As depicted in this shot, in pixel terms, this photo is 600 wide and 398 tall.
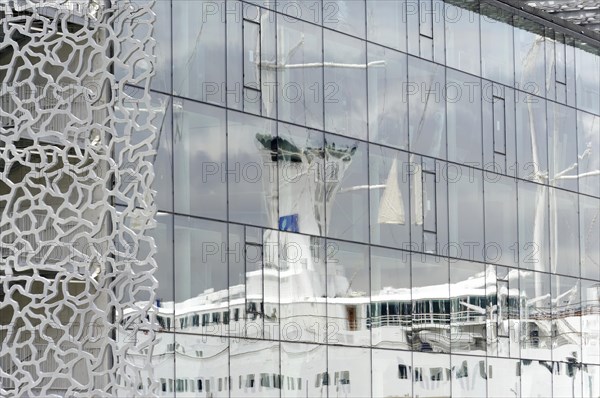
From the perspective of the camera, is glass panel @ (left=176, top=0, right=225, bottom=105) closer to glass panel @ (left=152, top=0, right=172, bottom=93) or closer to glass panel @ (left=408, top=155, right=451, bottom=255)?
glass panel @ (left=152, top=0, right=172, bottom=93)

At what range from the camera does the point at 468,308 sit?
29.5 meters

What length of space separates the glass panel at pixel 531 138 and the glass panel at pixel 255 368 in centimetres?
954

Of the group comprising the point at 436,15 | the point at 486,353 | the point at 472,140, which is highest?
the point at 436,15

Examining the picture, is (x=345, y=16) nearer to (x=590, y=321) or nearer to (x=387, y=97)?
(x=387, y=97)

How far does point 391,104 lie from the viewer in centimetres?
2786

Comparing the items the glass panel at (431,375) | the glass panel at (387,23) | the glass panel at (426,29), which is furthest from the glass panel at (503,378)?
the glass panel at (387,23)

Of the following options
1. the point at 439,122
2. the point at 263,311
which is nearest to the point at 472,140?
the point at 439,122

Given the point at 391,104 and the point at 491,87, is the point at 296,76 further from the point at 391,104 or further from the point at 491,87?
the point at 491,87

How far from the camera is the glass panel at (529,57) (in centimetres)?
3178

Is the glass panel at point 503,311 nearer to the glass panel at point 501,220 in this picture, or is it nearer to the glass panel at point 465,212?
the glass panel at point 501,220

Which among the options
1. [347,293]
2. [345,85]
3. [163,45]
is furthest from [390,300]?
[163,45]

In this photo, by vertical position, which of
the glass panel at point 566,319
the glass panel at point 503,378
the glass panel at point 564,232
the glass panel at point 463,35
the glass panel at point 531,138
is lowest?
the glass panel at point 503,378

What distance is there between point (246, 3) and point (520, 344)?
34.9 feet

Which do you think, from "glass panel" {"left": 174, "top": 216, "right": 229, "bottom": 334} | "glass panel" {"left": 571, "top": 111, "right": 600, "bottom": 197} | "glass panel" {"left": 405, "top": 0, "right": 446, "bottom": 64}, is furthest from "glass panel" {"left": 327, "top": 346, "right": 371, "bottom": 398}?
"glass panel" {"left": 571, "top": 111, "right": 600, "bottom": 197}
